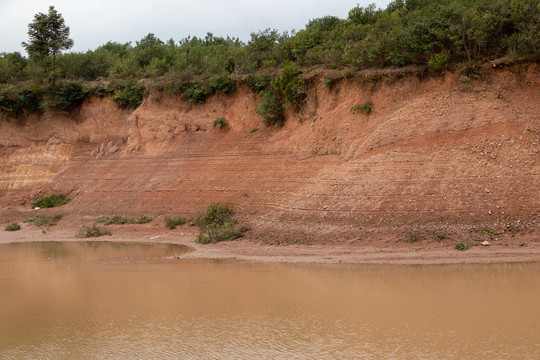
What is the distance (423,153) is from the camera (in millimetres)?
17891

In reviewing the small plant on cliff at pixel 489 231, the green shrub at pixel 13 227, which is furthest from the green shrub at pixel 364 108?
the green shrub at pixel 13 227

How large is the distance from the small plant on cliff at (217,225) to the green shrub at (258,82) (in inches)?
260

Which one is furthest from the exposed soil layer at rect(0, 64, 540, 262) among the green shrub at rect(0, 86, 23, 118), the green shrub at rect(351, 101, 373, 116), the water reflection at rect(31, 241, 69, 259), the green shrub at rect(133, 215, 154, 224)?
the green shrub at rect(0, 86, 23, 118)

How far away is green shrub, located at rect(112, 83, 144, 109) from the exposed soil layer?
0.68 meters

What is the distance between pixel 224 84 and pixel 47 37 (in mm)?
13199

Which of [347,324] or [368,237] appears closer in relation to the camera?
[347,324]

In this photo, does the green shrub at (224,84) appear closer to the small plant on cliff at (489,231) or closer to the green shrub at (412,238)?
the green shrub at (412,238)

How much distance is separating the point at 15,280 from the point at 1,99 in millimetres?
19797

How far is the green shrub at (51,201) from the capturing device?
2728 centimetres

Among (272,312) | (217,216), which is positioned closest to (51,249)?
(217,216)

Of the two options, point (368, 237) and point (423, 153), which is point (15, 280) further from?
point (423, 153)

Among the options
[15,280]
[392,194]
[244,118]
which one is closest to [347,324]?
[392,194]

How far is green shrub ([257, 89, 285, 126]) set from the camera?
2417 centimetres

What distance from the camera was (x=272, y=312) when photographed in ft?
34.4
